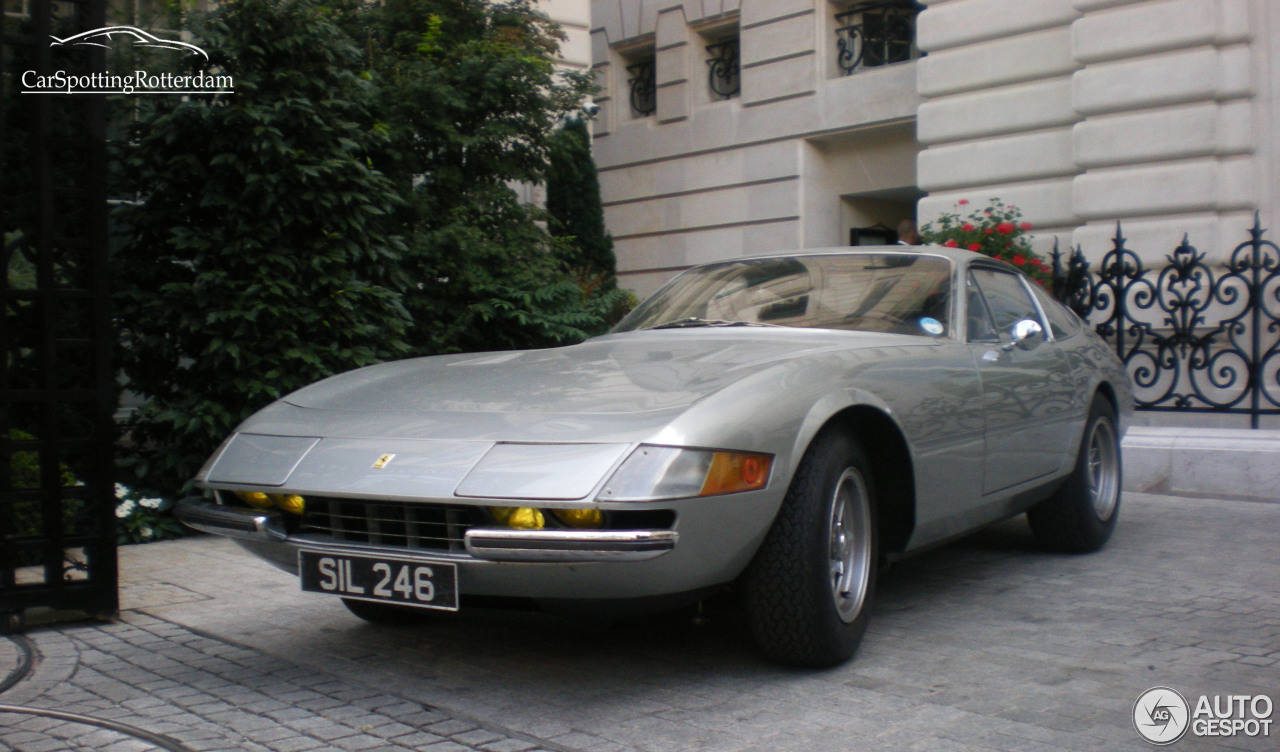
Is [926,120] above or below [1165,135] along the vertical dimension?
above

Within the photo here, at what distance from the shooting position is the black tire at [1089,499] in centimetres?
538

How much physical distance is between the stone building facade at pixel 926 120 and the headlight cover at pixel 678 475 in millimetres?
8246

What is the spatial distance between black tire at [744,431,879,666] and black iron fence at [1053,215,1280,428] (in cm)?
531

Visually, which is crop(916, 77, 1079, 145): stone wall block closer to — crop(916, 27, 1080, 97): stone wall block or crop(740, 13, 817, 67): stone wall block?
crop(916, 27, 1080, 97): stone wall block

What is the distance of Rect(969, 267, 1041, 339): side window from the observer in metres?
4.98

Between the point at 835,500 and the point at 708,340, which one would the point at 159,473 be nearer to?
the point at 708,340

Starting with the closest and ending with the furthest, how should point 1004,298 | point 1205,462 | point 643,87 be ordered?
point 1004,298 < point 1205,462 < point 643,87

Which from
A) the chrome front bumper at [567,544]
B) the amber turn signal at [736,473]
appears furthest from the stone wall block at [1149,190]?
the chrome front bumper at [567,544]

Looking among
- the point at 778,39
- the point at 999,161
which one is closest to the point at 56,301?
the point at 999,161

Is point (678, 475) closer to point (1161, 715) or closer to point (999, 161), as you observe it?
point (1161, 715)

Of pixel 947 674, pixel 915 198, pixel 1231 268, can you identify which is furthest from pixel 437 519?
pixel 915 198

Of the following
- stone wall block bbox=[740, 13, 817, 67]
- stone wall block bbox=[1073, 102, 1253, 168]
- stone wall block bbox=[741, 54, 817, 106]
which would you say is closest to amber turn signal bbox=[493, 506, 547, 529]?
stone wall block bbox=[1073, 102, 1253, 168]

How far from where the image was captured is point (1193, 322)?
832 cm

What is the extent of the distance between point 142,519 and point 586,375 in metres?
3.76
